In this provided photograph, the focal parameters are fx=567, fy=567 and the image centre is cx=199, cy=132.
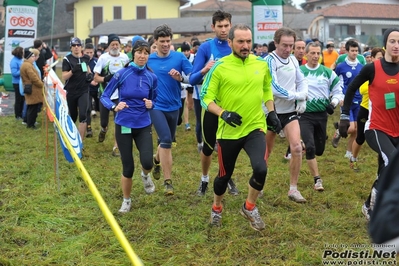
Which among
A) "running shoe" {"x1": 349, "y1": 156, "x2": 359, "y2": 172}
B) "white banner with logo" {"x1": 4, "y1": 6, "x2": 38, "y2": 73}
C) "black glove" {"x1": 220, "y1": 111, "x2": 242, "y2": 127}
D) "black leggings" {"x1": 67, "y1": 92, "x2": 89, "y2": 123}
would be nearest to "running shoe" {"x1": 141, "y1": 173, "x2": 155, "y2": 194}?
"black glove" {"x1": 220, "y1": 111, "x2": 242, "y2": 127}

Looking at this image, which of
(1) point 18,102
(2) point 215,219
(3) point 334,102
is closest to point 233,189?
(2) point 215,219

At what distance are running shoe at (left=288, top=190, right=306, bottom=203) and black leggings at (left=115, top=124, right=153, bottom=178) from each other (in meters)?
1.81

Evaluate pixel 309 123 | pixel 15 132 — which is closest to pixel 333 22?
pixel 15 132

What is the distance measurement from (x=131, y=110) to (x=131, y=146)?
0.42 m

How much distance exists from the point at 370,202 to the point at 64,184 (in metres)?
4.10

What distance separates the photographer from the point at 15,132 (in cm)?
1320

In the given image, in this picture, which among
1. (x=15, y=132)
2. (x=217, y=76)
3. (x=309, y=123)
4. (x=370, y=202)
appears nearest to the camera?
(x=217, y=76)

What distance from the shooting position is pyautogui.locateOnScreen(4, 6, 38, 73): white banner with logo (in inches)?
649

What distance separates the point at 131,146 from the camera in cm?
645

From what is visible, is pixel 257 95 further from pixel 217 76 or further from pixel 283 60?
pixel 283 60

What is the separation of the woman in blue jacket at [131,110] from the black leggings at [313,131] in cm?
203

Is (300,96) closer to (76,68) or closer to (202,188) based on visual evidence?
(202,188)

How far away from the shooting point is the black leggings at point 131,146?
6395 millimetres

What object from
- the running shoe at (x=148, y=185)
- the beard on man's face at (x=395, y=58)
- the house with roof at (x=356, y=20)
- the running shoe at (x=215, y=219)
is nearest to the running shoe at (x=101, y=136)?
the running shoe at (x=148, y=185)
